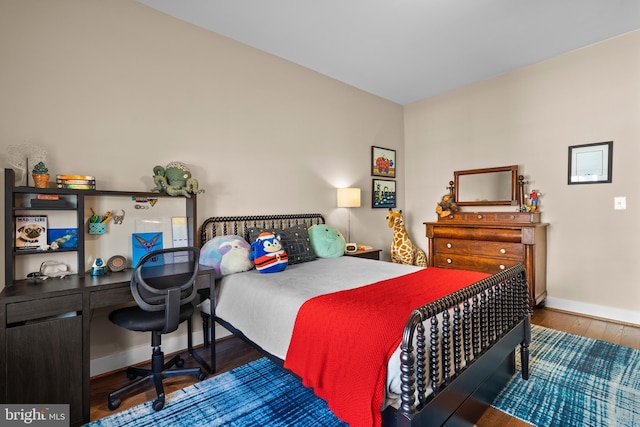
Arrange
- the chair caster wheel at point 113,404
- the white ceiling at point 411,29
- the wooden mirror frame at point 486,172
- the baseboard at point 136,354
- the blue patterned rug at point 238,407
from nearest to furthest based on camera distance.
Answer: the blue patterned rug at point 238,407 < the chair caster wheel at point 113,404 < the baseboard at point 136,354 < the white ceiling at point 411,29 < the wooden mirror frame at point 486,172

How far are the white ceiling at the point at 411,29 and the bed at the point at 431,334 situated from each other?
5.94ft

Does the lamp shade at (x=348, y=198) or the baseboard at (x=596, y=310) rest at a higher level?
Answer: the lamp shade at (x=348, y=198)

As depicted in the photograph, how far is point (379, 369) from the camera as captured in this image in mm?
1261

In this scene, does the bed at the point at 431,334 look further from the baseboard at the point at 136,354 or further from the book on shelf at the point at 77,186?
the book on shelf at the point at 77,186

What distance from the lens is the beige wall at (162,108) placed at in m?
2.11

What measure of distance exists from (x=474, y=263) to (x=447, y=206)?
885 mm

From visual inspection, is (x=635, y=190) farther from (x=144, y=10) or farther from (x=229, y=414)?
(x=144, y=10)

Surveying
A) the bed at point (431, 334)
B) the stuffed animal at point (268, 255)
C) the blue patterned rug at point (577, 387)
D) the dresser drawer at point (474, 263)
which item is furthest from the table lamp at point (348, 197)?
the blue patterned rug at point (577, 387)

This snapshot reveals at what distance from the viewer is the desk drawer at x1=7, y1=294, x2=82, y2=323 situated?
5.18ft

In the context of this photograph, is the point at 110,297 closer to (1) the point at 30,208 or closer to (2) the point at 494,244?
(1) the point at 30,208

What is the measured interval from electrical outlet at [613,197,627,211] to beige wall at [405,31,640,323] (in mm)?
33

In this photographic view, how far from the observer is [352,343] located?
4.61 feet

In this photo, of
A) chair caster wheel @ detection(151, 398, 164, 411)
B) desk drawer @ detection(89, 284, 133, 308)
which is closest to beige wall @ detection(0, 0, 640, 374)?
desk drawer @ detection(89, 284, 133, 308)

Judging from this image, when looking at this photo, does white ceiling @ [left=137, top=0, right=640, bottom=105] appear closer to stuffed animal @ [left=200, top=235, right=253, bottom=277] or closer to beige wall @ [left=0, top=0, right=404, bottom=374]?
beige wall @ [left=0, top=0, right=404, bottom=374]
